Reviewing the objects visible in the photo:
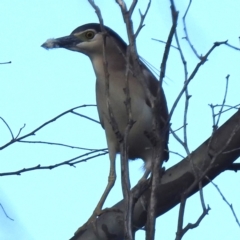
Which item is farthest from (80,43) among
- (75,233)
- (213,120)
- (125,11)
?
(125,11)

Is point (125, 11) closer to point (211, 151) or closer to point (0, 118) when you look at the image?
point (211, 151)

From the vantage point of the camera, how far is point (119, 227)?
124 inches

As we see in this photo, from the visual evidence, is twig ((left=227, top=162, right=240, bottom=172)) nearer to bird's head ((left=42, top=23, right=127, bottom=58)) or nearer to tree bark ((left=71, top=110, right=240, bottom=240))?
tree bark ((left=71, top=110, right=240, bottom=240))

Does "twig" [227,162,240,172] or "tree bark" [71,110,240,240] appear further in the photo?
"twig" [227,162,240,172]

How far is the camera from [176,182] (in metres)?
3.14

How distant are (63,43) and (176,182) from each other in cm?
134

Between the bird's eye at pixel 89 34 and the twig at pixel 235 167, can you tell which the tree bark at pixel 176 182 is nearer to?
the twig at pixel 235 167

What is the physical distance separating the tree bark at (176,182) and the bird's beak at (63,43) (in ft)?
3.96

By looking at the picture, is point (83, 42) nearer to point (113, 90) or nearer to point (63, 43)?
point (63, 43)

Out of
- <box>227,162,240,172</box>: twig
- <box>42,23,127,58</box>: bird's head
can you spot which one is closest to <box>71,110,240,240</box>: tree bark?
<box>227,162,240,172</box>: twig

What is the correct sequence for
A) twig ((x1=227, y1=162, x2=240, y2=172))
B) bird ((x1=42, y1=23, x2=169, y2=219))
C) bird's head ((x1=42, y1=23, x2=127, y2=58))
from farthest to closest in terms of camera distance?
bird's head ((x1=42, y1=23, x2=127, y2=58)) → bird ((x1=42, y1=23, x2=169, y2=219)) → twig ((x1=227, y1=162, x2=240, y2=172))

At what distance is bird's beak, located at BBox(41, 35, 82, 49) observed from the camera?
4066 millimetres

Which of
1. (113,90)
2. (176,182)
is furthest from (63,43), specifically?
(176,182)

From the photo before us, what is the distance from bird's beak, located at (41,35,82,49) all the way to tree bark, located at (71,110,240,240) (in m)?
1.21
